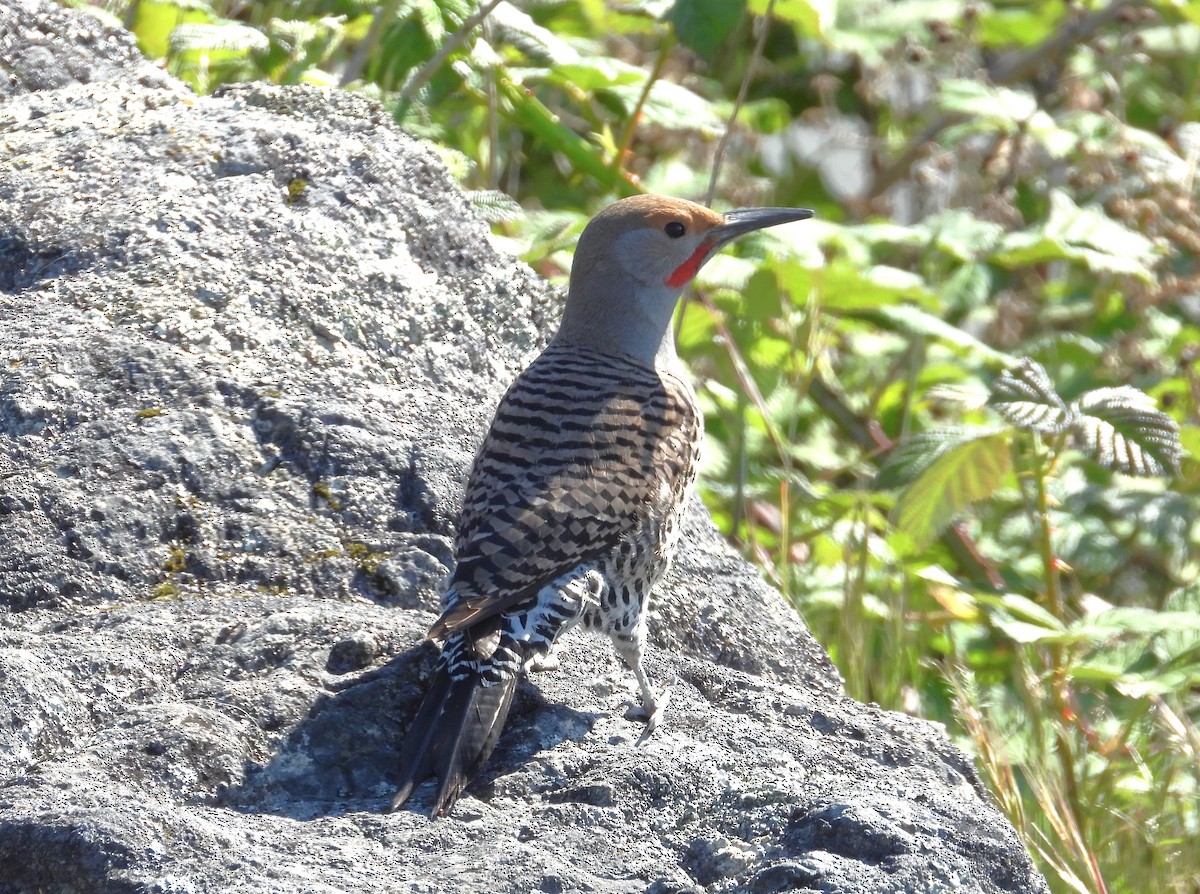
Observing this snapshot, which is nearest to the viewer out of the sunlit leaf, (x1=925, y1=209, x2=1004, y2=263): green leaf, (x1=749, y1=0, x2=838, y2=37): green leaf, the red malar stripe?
the red malar stripe

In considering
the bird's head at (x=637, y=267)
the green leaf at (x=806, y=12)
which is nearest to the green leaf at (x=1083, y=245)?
the green leaf at (x=806, y=12)

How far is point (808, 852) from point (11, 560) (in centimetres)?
171

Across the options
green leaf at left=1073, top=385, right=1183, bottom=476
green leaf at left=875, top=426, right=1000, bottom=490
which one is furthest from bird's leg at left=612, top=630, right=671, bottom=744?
green leaf at left=1073, top=385, right=1183, bottom=476

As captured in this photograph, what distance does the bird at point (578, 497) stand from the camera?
2752 millimetres

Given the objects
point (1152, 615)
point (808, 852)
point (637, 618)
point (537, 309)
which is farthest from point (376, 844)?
point (1152, 615)

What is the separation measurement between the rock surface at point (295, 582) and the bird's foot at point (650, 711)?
0.12 feet

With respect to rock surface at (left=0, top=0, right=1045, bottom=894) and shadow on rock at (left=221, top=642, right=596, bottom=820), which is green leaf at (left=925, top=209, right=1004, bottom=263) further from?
shadow on rock at (left=221, top=642, right=596, bottom=820)

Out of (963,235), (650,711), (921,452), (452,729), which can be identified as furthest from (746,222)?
(452,729)

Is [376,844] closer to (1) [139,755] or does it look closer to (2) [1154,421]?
(1) [139,755]

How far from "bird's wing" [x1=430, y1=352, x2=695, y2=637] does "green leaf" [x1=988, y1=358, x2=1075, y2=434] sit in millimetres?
970

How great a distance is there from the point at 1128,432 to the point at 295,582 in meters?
2.34

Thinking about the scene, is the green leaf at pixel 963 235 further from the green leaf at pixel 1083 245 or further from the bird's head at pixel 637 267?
the bird's head at pixel 637 267

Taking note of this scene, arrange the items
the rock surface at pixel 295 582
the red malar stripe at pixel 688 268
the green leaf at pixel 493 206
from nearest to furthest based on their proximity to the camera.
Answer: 1. the rock surface at pixel 295 582
2. the red malar stripe at pixel 688 268
3. the green leaf at pixel 493 206

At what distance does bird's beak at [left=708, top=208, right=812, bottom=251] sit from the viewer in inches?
167
